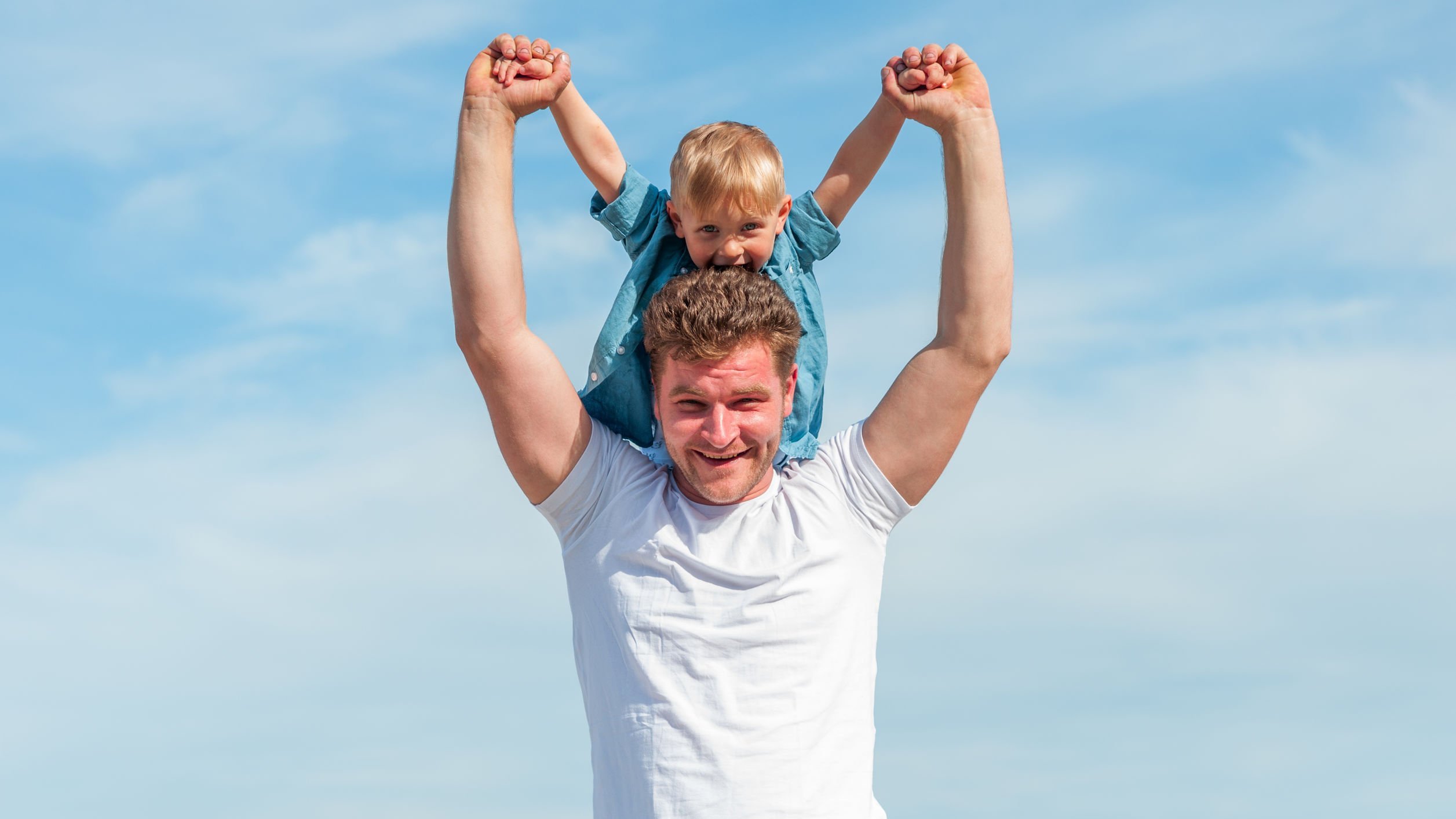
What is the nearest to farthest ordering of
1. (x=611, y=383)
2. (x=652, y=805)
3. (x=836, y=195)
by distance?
(x=652, y=805) → (x=611, y=383) → (x=836, y=195)

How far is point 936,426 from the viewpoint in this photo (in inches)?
203

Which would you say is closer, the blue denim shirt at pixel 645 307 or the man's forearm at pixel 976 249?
the man's forearm at pixel 976 249

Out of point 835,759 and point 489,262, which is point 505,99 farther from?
point 835,759

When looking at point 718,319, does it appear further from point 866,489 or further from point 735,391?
point 866,489

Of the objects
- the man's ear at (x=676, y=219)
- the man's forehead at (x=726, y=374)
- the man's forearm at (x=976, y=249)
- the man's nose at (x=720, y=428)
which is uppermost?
the man's ear at (x=676, y=219)

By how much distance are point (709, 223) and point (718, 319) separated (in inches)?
23.7

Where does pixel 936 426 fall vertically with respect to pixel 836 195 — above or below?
below

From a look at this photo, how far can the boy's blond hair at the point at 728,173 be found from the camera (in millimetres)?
5191

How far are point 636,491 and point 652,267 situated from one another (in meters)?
0.99

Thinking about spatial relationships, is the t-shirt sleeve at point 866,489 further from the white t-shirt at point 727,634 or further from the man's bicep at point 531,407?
the man's bicep at point 531,407

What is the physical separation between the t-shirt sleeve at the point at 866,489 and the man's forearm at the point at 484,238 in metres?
1.41

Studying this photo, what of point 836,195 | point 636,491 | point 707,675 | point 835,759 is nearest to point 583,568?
point 636,491

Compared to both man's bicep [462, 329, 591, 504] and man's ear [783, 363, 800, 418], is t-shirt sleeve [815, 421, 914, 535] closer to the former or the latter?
man's ear [783, 363, 800, 418]

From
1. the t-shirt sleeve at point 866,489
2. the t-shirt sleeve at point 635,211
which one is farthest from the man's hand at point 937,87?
the t-shirt sleeve at point 866,489
